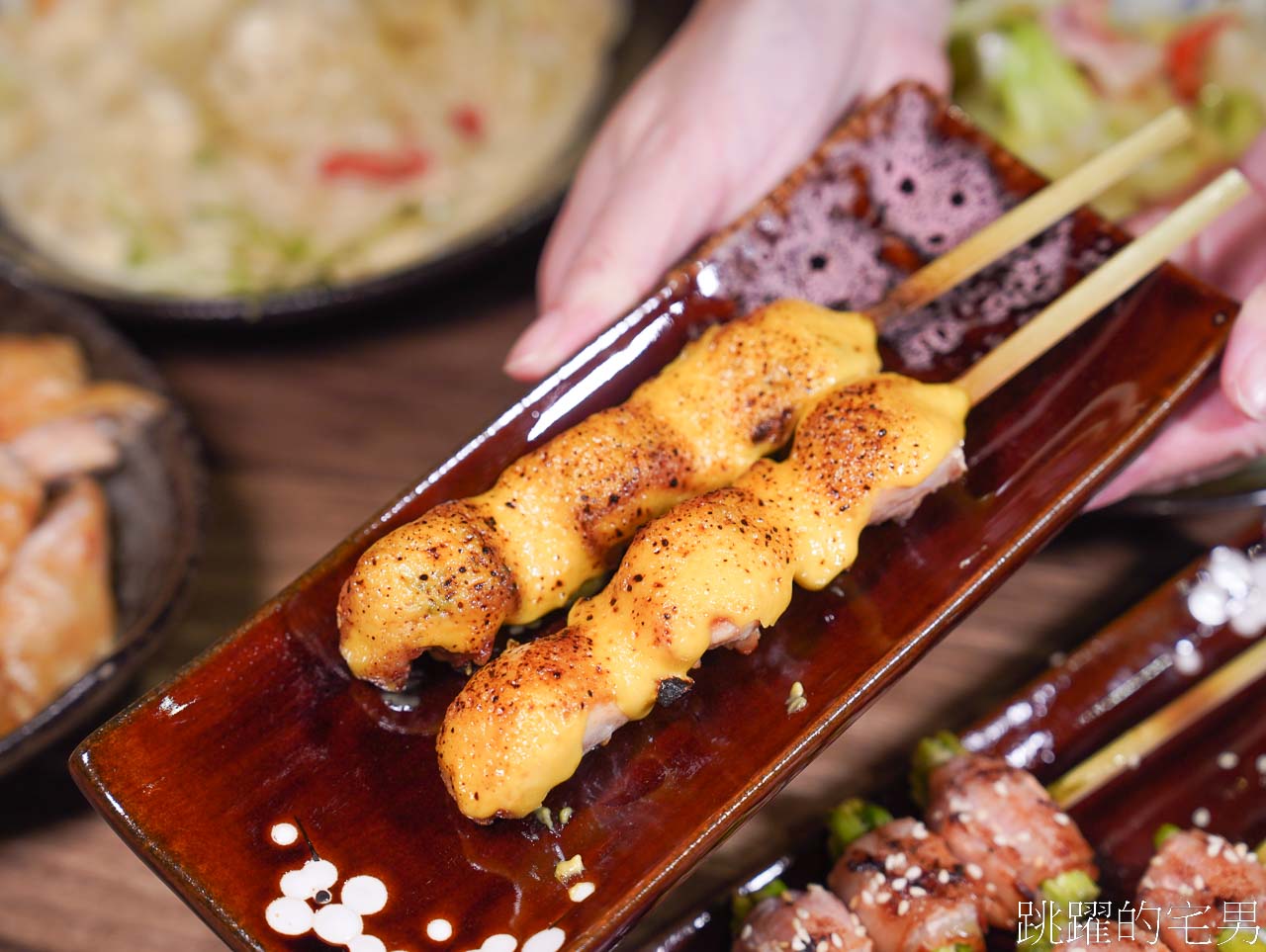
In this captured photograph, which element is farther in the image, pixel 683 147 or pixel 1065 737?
pixel 683 147

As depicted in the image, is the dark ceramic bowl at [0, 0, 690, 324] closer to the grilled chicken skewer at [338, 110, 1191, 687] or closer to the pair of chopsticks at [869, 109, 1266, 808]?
the grilled chicken skewer at [338, 110, 1191, 687]

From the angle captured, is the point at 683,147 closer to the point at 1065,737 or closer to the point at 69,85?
the point at 1065,737

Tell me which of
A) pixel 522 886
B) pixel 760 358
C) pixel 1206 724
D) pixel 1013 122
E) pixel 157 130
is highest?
pixel 157 130

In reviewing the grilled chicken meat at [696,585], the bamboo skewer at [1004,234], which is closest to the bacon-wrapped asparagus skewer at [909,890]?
the grilled chicken meat at [696,585]

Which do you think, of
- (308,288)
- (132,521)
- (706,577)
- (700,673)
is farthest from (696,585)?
(308,288)

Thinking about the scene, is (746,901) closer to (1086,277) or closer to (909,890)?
(909,890)

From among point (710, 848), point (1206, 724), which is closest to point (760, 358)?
point (710, 848)

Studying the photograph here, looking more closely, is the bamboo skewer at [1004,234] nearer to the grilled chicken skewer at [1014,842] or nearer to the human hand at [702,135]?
the human hand at [702,135]
